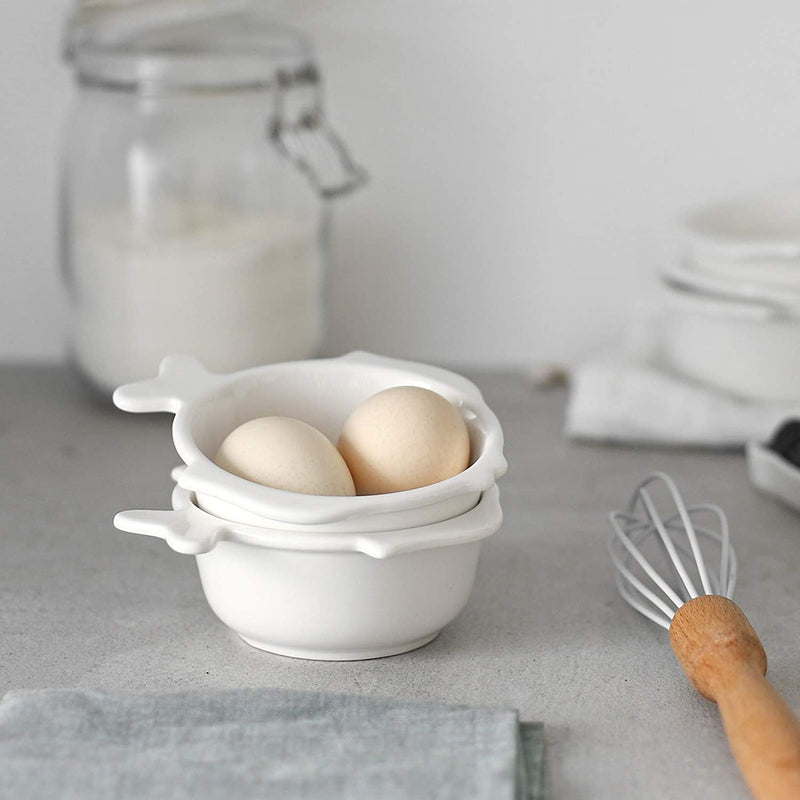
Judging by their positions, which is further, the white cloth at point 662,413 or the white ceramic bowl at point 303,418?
the white cloth at point 662,413

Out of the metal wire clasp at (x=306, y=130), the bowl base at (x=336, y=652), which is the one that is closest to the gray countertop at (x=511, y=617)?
the bowl base at (x=336, y=652)

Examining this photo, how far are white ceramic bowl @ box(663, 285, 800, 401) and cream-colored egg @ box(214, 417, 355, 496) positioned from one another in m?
0.43

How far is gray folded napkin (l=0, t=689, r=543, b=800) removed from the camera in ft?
1.54

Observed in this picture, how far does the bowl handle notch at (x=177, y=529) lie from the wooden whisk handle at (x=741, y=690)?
0.73 ft

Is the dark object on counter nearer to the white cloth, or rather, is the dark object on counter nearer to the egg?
the white cloth

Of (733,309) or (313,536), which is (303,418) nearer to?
(313,536)

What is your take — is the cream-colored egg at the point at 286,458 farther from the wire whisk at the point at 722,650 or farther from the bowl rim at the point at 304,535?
the wire whisk at the point at 722,650

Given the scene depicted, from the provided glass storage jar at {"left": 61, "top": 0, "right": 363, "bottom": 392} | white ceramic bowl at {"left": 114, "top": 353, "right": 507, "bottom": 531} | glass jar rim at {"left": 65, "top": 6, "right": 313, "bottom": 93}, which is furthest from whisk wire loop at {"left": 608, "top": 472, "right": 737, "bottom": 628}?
glass jar rim at {"left": 65, "top": 6, "right": 313, "bottom": 93}

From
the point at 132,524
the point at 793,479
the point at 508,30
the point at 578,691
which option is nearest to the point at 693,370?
the point at 793,479

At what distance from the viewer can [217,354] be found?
0.91 meters

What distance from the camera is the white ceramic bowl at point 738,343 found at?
889mm

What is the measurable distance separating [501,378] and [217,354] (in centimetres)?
29

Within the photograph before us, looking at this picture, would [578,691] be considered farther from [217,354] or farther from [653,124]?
[653,124]

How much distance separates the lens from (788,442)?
0.82m
